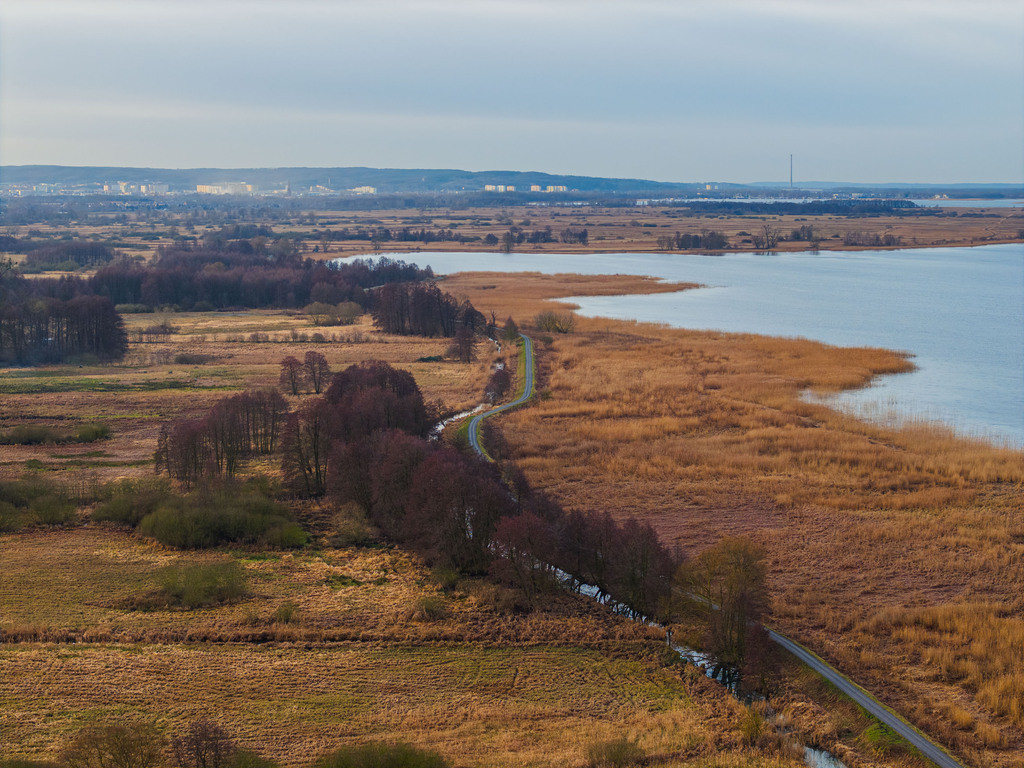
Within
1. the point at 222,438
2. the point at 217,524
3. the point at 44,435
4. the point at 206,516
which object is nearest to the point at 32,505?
the point at 206,516

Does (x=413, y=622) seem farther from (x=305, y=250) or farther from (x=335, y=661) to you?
(x=305, y=250)

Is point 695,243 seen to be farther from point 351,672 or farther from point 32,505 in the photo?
point 351,672

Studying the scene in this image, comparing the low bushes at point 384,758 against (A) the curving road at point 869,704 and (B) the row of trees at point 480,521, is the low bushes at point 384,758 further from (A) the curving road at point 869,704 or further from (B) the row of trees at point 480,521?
(A) the curving road at point 869,704

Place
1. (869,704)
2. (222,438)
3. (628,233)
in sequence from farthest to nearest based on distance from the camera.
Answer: (628,233), (222,438), (869,704)

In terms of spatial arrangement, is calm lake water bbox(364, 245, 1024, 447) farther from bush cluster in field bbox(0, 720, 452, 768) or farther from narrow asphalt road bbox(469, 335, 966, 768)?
bush cluster in field bbox(0, 720, 452, 768)

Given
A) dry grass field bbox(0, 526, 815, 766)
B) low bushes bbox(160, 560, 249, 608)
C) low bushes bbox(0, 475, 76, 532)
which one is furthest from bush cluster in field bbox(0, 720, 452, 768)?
low bushes bbox(0, 475, 76, 532)

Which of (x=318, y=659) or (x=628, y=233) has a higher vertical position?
(x=628, y=233)
